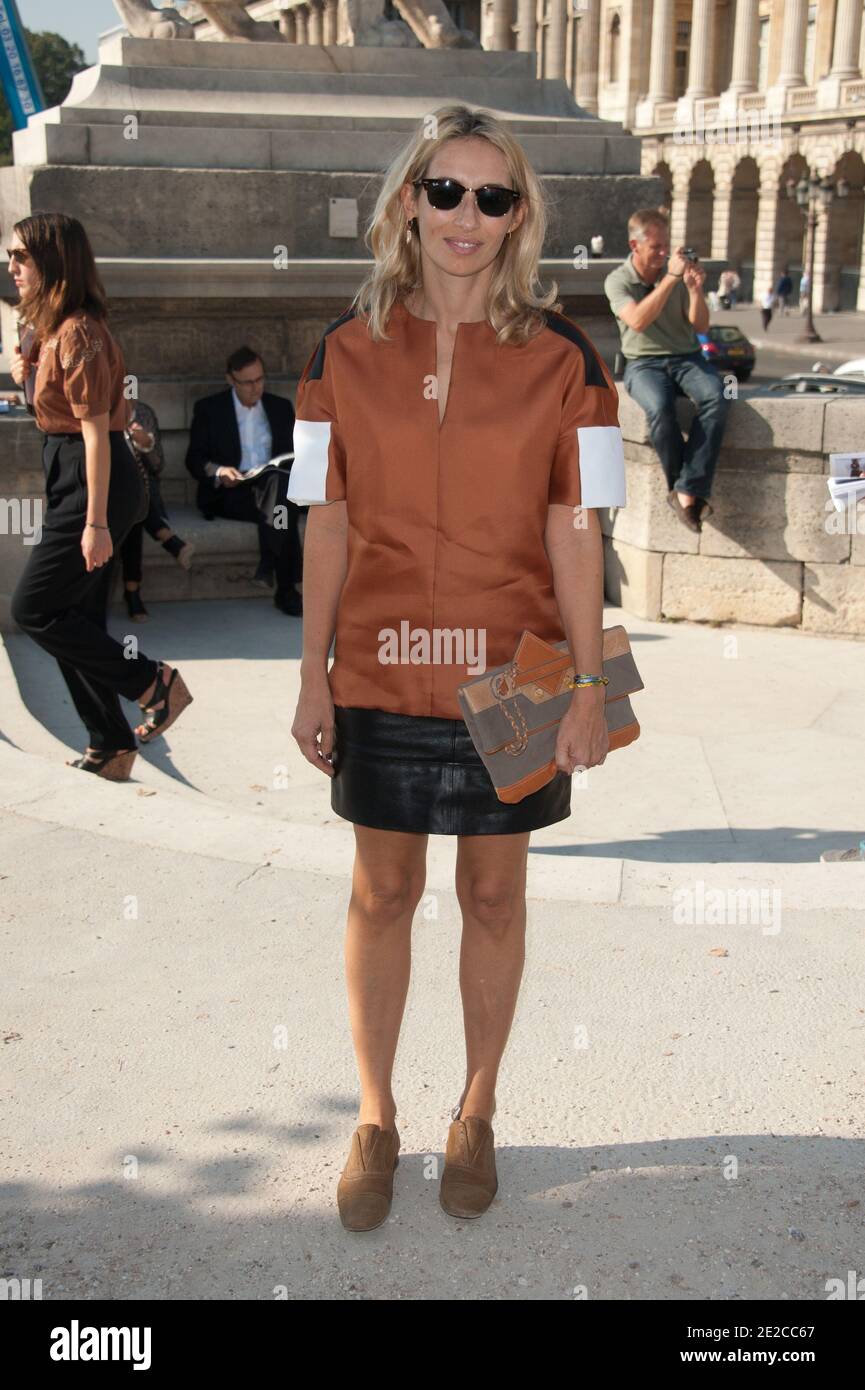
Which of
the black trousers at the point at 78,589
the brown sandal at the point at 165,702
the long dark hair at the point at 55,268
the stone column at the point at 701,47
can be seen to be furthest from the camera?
the stone column at the point at 701,47

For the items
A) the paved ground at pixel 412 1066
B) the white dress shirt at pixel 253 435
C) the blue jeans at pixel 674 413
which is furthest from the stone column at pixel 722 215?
the paved ground at pixel 412 1066

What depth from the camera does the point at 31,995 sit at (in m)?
3.71

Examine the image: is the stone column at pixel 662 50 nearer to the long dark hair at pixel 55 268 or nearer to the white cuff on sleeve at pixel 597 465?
the long dark hair at pixel 55 268

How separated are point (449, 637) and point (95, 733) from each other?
3195 mm

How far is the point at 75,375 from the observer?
5254 mm

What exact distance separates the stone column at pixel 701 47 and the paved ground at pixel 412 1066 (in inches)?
2864

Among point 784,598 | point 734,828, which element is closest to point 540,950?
point 734,828

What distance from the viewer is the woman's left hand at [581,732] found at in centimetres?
286

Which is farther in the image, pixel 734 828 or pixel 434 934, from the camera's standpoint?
pixel 734 828

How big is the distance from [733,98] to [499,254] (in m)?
71.4

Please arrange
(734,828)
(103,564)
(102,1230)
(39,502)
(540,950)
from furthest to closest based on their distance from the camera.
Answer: (39,502)
(734,828)
(103,564)
(540,950)
(102,1230)

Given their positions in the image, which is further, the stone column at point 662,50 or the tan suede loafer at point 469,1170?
the stone column at point 662,50

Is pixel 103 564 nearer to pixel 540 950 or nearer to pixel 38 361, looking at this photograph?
pixel 38 361

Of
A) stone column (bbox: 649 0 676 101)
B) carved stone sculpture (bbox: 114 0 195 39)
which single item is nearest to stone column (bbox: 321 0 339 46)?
stone column (bbox: 649 0 676 101)
